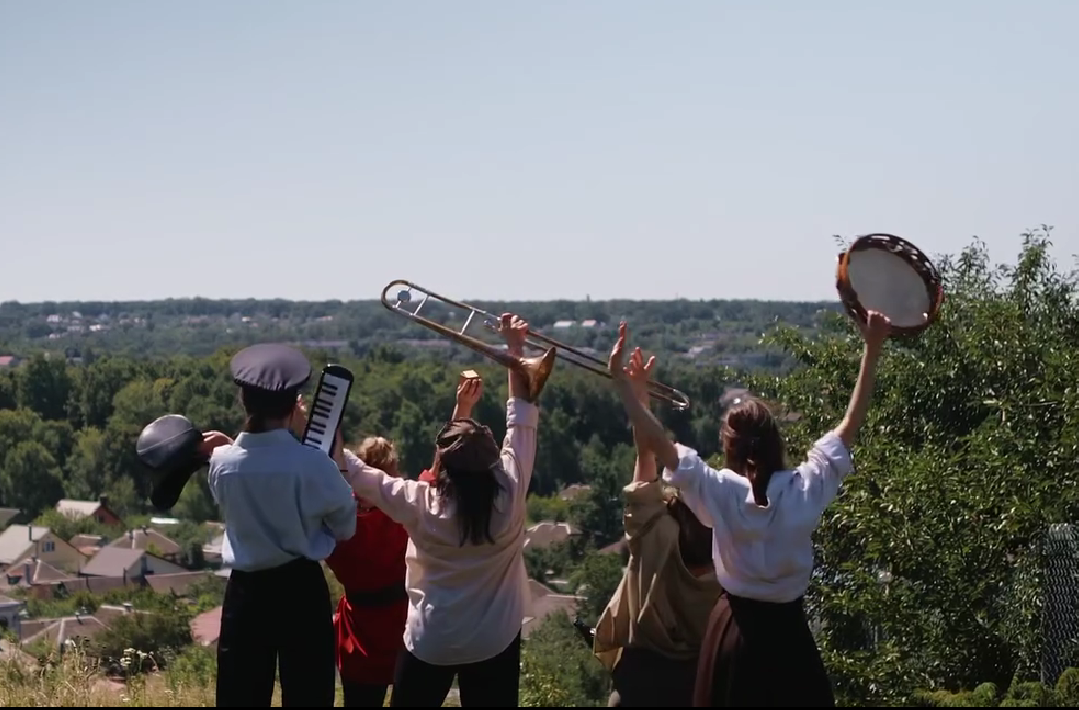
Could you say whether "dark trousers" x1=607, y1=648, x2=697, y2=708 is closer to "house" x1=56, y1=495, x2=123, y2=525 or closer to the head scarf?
the head scarf

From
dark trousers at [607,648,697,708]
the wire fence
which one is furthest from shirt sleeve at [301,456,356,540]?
the wire fence

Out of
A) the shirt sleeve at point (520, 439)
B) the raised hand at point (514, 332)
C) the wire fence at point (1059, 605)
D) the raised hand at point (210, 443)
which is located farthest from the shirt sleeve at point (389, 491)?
the wire fence at point (1059, 605)

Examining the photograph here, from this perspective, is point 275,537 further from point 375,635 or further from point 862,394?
point 862,394

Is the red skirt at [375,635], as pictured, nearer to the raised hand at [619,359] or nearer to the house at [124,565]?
the raised hand at [619,359]

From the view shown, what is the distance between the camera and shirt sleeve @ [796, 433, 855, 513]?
4426 millimetres

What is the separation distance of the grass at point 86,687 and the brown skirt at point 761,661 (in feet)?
9.70

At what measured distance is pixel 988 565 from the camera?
10234mm

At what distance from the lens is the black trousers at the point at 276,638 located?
182 inches

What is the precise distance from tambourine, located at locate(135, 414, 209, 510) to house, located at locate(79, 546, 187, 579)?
6776 centimetres

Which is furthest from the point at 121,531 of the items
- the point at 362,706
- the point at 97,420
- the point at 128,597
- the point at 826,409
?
the point at 362,706

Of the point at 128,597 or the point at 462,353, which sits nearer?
the point at 128,597

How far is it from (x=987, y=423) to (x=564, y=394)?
81.3m

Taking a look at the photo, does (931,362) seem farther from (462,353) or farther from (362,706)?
(462,353)

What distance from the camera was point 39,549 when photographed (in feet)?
238
